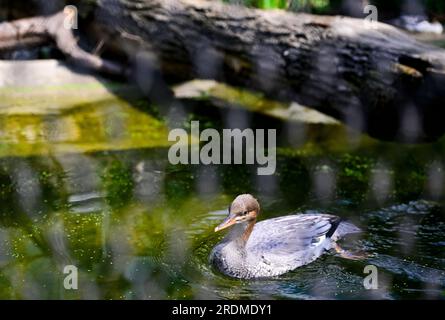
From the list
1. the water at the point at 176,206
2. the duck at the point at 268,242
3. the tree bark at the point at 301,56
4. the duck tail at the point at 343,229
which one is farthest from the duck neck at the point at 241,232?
the tree bark at the point at 301,56

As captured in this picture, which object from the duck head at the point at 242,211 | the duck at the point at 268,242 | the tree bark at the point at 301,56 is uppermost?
the tree bark at the point at 301,56

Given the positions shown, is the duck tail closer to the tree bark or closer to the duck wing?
the duck wing

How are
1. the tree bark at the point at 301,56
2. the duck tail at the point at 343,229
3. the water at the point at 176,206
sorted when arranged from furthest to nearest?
the tree bark at the point at 301,56
the duck tail at the point at 343,229
the water at the point at 176,206

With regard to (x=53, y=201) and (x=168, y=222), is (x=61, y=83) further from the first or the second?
A: (x=168, y=222)

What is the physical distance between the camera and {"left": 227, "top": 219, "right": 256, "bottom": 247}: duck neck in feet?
8.07

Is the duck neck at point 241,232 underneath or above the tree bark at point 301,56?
underneath

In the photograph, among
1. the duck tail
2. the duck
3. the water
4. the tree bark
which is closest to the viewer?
the water

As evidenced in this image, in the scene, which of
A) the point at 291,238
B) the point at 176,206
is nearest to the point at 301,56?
the point at 176,206

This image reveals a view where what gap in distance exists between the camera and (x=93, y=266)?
2.37m

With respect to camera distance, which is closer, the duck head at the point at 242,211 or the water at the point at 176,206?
the water at the point at 176,206

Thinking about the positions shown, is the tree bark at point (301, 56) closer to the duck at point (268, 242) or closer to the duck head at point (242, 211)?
the duck at point (268, 242)

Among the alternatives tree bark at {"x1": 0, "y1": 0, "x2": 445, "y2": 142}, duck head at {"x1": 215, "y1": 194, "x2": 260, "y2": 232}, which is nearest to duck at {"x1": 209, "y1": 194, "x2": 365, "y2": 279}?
duck head at {"x1": 215, "y1": 194, "x2": 260, "y2": 232}

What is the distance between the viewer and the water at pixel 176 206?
2.28m
